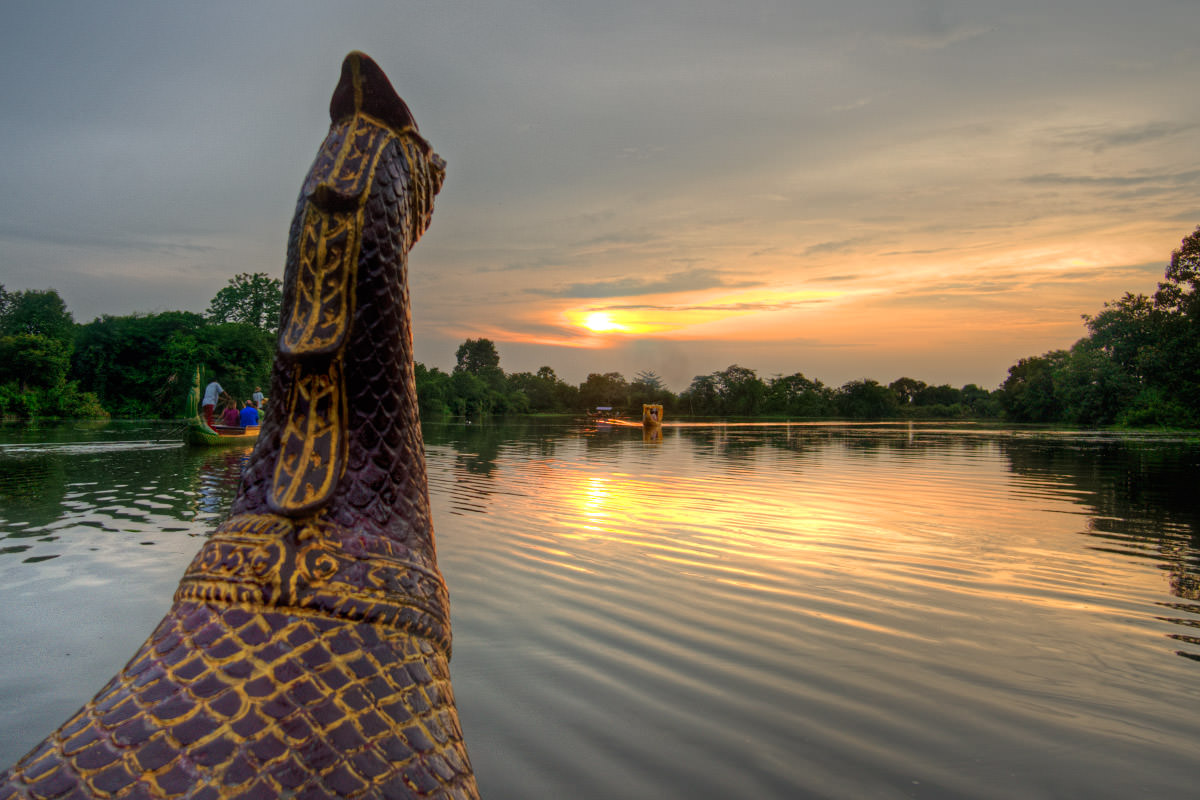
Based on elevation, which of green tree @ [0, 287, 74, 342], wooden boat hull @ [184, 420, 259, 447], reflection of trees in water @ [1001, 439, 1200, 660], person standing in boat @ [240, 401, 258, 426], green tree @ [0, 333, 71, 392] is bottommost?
reflection of trees in water @ [1001, 439, 1200, 660]

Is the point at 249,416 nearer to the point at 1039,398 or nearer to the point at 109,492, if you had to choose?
the point at 109,492

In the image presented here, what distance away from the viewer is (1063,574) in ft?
21.6

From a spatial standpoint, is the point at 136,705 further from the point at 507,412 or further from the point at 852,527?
the point at 507,412

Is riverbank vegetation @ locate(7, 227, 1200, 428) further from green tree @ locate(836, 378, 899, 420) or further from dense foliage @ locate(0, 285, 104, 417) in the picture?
green tree @ locate(836, 378, 899, 420)

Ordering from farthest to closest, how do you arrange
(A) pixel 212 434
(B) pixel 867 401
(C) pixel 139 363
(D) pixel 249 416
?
(B) pixel 867 401 < (C) pixel 139 363 < (D) pixel 249 416 < (A) pixel 212 434

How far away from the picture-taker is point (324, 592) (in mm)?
1245

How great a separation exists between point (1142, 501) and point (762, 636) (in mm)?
10985

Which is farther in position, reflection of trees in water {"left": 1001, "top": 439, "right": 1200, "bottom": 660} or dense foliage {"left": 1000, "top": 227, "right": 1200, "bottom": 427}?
dense foliage {"left": 1000, "top": 227, "right": 1200, "bottom": 427}

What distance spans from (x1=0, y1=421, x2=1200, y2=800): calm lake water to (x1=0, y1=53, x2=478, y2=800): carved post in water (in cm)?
185

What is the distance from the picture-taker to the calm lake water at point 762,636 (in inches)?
119

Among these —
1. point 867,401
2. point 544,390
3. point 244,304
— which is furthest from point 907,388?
point 244,304

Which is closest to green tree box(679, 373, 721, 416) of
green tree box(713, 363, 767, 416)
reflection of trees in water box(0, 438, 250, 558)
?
green tree box(713, 363, 767, 416)

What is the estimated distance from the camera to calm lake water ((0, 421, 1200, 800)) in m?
3.02

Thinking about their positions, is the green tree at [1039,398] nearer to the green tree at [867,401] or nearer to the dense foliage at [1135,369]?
the dense foliage at [1135,369]
